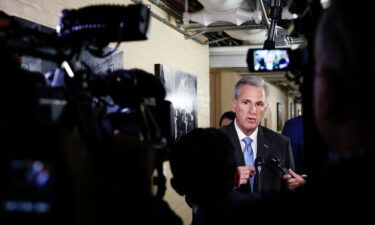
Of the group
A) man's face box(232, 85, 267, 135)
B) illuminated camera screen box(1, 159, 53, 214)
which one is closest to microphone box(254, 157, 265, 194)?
man's face box(232, 85, 267, 135)

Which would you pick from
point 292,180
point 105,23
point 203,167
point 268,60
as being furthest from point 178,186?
point 292,180

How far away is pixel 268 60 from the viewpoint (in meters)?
1.02

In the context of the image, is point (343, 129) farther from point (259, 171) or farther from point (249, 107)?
point (249, 107)

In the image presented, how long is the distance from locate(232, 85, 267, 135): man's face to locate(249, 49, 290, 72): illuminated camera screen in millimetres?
1247

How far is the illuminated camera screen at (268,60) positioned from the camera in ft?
3.20

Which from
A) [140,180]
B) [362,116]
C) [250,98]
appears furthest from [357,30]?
[250,98]

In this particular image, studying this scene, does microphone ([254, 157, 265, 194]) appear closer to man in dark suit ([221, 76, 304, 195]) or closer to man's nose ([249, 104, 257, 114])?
man in dark suit ([221, 76, 304, 195])

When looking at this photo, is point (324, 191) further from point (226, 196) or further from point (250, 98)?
point (250, 98)

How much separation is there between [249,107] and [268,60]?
4.19 feet

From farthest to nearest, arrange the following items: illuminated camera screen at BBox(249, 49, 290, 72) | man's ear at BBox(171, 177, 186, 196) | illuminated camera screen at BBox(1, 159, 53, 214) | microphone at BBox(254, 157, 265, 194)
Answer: microphone at BBox(254, 157, 265, 194) → man's ear at BBox(171, 177, 186, 196) → illuminated camera screen at BBox(249, 49, 290, 72) → illuminated camera screen at BBox(1, 159, 53, 214)

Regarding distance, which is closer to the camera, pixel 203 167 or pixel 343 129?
pixel 343 129

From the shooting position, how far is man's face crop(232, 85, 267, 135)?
7.46ft

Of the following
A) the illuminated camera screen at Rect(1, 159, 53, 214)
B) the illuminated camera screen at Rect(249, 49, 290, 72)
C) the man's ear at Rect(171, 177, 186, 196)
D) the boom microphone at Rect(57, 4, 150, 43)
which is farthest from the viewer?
the man's ear at Rect(171, 177, 186, 196)

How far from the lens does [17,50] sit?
61 centimetres
